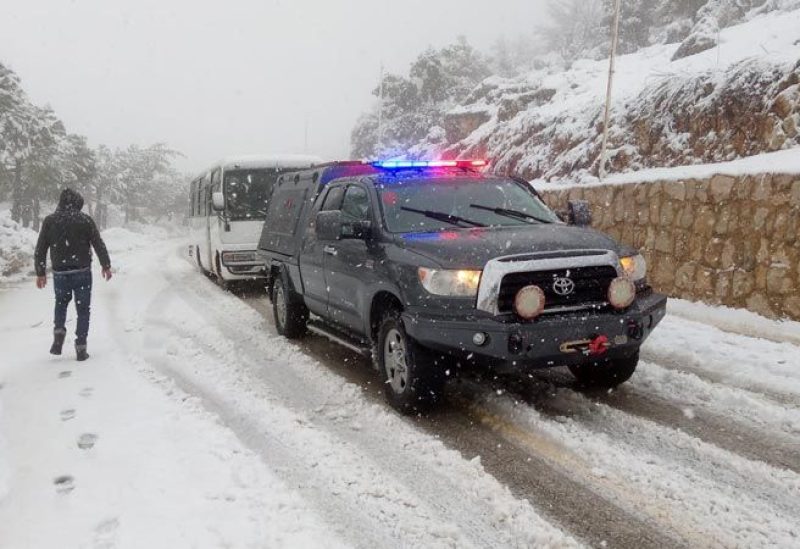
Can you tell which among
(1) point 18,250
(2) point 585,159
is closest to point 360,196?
(2) point 585,159

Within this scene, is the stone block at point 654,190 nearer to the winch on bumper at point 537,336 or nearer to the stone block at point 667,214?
the stone block at point 667,214

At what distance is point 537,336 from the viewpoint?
13.7 feet

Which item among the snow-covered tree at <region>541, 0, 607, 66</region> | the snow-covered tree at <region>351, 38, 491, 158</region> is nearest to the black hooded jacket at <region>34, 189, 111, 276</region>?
the snow-covered tree at <region>351, 38, 491, 158</region>

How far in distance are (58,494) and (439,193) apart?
3763 mm

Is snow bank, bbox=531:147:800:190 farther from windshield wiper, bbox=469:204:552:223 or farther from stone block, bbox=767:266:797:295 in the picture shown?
windshield wiper, bbox=469:204:552:223

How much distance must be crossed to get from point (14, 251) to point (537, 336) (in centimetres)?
1922

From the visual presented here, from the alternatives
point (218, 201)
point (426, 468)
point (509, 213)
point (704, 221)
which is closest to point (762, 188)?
point (704, 221)

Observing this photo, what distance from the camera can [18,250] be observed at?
19.0 meters

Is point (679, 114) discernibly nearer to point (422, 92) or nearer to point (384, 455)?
point (384, 455)

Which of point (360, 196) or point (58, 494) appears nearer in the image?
point (58, 494)

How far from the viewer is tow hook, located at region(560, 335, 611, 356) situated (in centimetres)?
427

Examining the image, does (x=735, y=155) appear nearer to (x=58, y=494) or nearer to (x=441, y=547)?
(x=441, y=547)

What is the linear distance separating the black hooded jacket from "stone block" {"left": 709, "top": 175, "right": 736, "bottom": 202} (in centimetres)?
819

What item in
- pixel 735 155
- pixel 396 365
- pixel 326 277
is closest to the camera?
pixel 396 365
